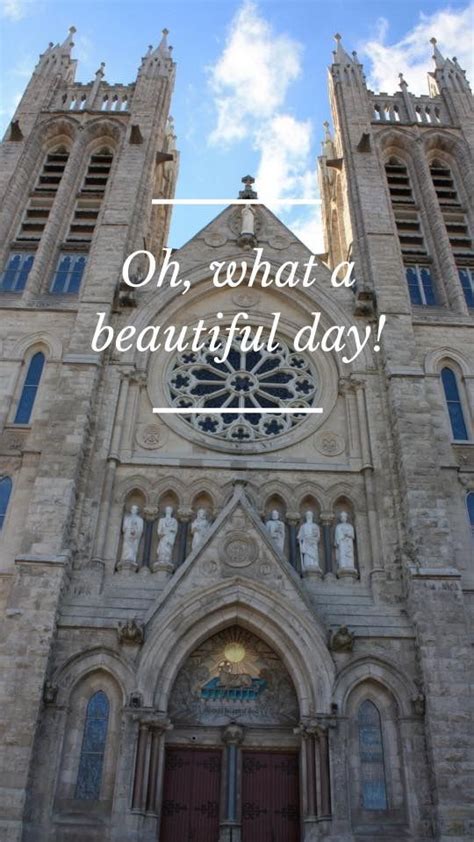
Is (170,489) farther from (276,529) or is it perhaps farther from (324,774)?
(324,774)

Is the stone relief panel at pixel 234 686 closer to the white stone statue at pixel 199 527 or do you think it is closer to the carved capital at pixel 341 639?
the carved capital at pixel 341 639

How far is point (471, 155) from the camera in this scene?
23453mm

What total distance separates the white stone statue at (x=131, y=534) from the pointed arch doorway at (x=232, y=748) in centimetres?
212

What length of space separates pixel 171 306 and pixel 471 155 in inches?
452

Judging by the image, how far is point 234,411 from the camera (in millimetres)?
16656

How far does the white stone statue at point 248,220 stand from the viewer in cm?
2038

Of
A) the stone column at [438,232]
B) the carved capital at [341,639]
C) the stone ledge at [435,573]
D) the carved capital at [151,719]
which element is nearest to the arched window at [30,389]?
the carved capital at [151,719]

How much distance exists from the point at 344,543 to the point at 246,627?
2475 mm

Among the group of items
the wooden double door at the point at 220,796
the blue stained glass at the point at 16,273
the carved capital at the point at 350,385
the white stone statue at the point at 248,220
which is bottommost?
the wooden double door at the point at 220,796

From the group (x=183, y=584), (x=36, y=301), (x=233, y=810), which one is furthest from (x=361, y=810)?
(x=36, y=301)

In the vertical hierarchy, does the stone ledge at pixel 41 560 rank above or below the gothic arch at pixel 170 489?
below

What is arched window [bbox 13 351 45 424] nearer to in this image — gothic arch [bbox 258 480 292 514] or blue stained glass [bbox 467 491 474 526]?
gothic arch [bbox 258 480 292 514]

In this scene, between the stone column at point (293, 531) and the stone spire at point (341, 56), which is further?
the stone spire at point (341, 56)

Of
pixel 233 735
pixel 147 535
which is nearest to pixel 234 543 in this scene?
pixel 147 535
